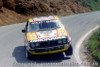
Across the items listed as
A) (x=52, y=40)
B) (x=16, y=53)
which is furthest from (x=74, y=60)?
(x=16, y=53)

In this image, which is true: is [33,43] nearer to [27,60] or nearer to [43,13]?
[27,60]

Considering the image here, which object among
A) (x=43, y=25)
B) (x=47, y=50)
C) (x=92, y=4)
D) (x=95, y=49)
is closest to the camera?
(x=47, y=50)

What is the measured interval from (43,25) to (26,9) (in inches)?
781

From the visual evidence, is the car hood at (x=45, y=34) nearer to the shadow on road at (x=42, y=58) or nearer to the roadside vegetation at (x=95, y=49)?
the shadow on road at (x=42, y=58)

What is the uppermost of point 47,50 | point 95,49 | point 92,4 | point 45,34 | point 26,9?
point 92,4

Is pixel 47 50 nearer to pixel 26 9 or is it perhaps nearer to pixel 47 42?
pixel 47 42

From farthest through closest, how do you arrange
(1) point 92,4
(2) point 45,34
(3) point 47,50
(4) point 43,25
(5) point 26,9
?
(1) point 92,4, (5) point 26,9, (4) point 43,25, (2) point 45,34, (3) point 47,50

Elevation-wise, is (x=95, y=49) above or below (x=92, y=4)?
below

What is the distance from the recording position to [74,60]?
9922mm

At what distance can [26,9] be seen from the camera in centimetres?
3092

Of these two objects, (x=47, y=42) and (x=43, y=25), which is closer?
(x=47, y=42)

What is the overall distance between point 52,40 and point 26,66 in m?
1.54

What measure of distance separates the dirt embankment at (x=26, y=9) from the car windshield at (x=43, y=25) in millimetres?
14499

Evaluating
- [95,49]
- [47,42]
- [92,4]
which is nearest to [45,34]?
[47,42]
